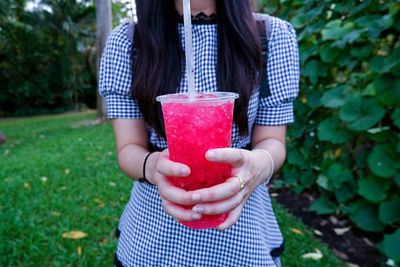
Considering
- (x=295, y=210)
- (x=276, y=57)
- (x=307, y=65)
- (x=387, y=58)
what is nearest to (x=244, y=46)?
(x=276, y=57)

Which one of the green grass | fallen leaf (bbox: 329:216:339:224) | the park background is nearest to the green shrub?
the park background

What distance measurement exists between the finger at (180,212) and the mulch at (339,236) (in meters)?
1.94

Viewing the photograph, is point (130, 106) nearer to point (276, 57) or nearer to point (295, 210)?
point (276, 57)

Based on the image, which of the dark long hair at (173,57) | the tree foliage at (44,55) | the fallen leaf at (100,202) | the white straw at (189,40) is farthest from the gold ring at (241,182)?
the tree foliage at (44,55)

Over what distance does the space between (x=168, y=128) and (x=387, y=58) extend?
1.53 metres

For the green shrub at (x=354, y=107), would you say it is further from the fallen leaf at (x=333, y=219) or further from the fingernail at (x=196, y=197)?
the fingernail at (x=196, y=197)

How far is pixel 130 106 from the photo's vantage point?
1.18 metres

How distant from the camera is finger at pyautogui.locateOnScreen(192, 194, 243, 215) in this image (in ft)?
2.50

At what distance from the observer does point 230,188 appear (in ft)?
2.43

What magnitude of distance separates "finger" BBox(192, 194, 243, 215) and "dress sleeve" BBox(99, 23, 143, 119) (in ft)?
1.85

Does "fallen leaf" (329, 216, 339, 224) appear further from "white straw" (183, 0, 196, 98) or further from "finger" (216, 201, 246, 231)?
"white straw" (183, 0, 196, 98)

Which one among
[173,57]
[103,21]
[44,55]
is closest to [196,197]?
[173,57]

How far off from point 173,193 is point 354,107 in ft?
5.42

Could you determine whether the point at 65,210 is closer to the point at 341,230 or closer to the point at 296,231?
the point at 296,231
